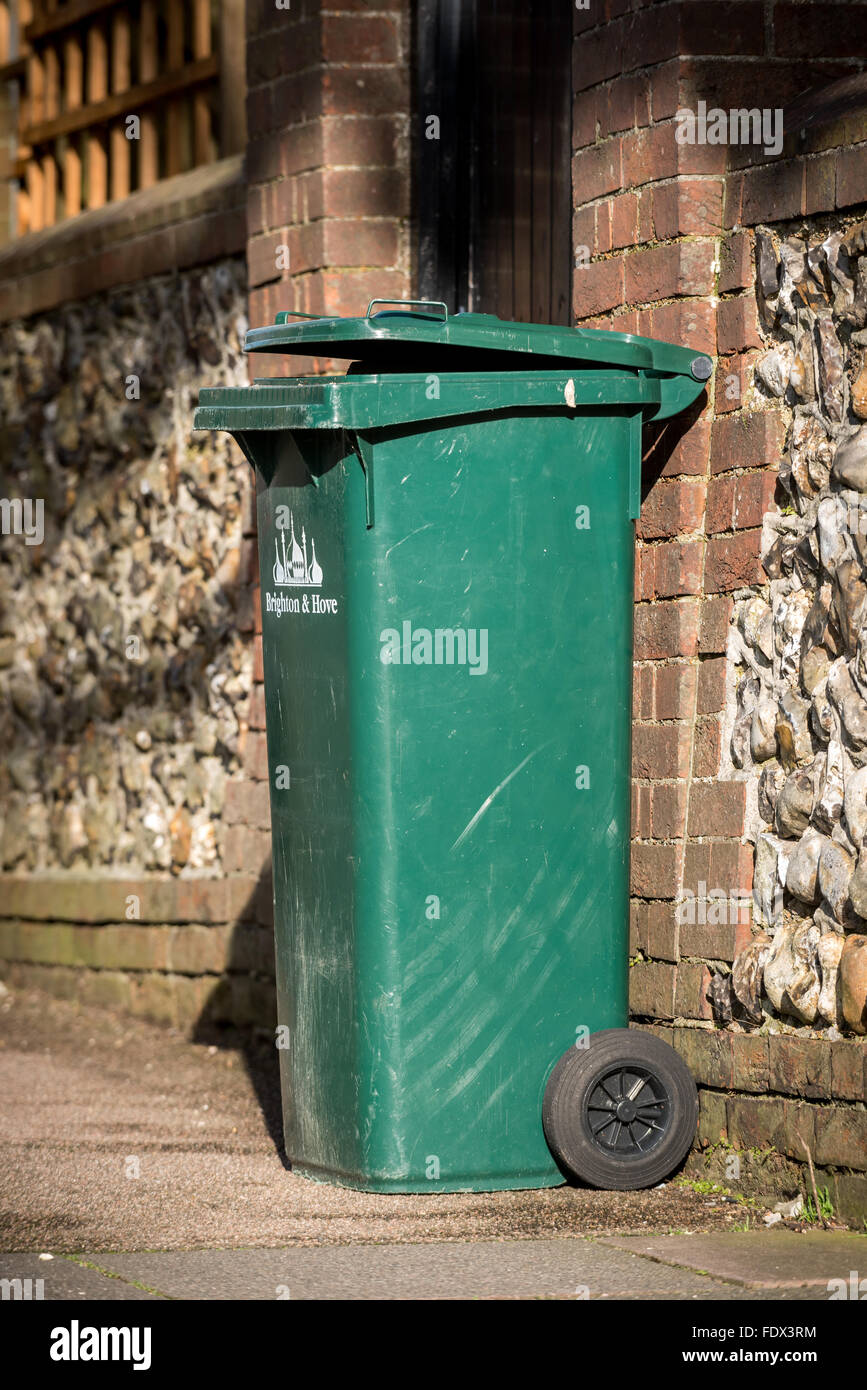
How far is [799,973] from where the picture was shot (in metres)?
4.41

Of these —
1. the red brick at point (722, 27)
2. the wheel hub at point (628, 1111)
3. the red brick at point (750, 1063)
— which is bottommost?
the wheel hub at point (628, 1111)

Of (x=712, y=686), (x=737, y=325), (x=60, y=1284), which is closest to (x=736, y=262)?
(x=737, y=325)

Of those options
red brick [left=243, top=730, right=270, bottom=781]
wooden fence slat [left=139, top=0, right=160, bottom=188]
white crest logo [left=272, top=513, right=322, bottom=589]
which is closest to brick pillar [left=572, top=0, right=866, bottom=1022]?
white crest logo [left=272, top=513, right=322, bottom=589]

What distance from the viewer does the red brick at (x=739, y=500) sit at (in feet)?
15.2

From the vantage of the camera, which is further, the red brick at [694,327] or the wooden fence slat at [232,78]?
the wooden fence slat at [232,78]

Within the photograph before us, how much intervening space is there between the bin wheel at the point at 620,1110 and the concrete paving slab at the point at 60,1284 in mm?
1110

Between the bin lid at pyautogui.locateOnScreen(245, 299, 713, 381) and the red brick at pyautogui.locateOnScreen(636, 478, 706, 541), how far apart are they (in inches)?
10.7

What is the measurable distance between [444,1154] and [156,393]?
404 centimetres

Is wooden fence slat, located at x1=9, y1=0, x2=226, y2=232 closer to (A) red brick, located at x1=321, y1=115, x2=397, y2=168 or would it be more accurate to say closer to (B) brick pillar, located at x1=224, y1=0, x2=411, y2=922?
(B) brick pillar, located at x1=224, y1=0, x2=411, y2=922

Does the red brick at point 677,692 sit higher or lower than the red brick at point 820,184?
lower

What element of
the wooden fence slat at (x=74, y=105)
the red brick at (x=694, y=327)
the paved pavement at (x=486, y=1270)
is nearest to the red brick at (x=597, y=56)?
the red brick at (x=694, y=327)

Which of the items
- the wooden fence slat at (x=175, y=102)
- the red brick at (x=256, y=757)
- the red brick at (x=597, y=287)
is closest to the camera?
the red brick at (x=597, y=287)

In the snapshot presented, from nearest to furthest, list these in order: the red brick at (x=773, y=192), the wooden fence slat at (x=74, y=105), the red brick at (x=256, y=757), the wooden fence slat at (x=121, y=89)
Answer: the red brick at (x=773, y=192) < the red brick at (x=256, y=757) < the wooden fence slat at (x=121, y=89) < the wooden fence slat at (x=74, y=105)

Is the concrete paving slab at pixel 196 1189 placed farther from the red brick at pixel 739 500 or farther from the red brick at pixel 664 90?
the red brick at pixel 664 90
